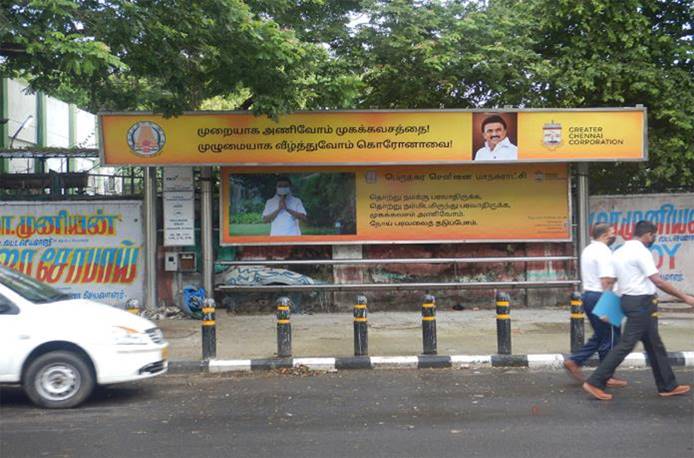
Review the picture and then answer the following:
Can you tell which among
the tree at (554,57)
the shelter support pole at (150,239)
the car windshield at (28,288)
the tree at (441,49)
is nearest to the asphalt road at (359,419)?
the car windshield at (28,288)

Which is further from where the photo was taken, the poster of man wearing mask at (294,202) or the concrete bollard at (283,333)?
the poster of man wearing mask at (294,202)

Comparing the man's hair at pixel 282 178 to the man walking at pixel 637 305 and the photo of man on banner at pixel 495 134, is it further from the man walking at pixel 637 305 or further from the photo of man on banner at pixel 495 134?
the man walking at pixel 637 305

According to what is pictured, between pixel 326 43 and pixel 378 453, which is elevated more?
pixel 326 43

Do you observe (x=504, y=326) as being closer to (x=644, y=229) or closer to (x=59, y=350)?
(x=644, y=229)

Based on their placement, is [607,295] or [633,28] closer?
[607,295]

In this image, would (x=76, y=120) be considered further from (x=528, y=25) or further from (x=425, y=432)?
(x=425, y=432)

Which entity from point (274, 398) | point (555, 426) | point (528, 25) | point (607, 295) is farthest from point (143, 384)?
point (528, 25)

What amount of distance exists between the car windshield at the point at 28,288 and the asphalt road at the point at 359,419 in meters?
1.10

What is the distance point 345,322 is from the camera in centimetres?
1245

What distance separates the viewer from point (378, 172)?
1346 cm

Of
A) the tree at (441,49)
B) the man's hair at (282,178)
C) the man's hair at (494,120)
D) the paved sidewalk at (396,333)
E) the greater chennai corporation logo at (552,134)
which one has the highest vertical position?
the tree at (441,49)

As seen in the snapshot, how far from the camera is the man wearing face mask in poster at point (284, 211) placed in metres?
13.4

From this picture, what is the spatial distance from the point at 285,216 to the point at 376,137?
2.33 metres

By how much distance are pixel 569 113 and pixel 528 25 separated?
211cm
